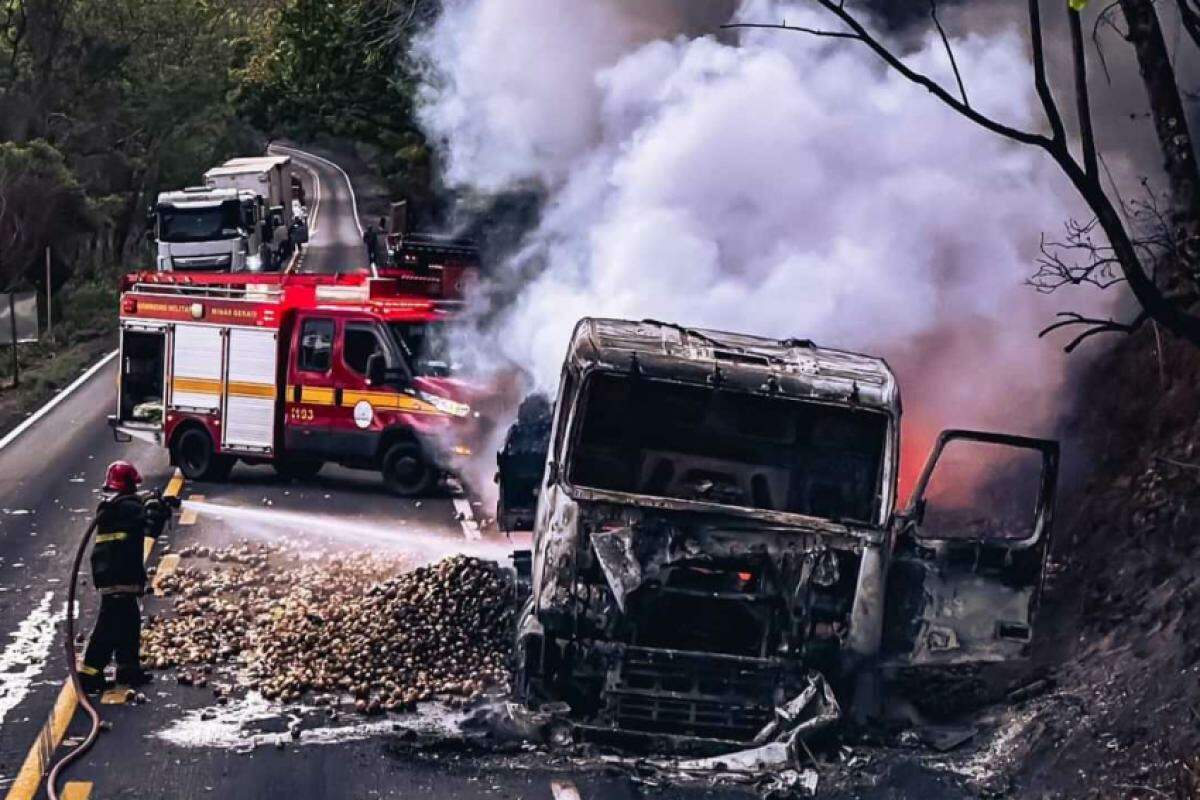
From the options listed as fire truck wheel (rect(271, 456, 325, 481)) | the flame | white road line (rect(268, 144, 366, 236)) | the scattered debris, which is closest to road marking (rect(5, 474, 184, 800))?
the scattered debris

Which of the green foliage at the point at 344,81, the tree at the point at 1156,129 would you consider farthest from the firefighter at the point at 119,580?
the green foliage at the point at 344,81

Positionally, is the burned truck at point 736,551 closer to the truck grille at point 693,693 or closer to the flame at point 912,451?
the truck grille at point 693,693

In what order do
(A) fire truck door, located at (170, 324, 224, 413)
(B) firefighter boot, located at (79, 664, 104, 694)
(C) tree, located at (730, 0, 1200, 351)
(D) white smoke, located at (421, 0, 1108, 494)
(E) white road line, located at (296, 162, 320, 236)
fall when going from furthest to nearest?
(E) white road line, located at (296, 162, 320, 236)
(A) fire truck door, located at (170, 324, 224, 413)
(D) white smoke, located at (421, 0, 1108, 494)
(B) firefighter boot, located at (79, 664, 104, 694)
(C) tree, located at (730, 0, 1200, 351)

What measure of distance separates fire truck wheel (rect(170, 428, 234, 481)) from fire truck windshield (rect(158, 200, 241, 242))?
17457 millimetres

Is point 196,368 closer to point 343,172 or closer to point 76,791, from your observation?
point 76,791

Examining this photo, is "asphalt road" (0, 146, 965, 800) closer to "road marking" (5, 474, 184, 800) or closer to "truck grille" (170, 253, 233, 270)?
"road marking" (5, 474, 184, 800)

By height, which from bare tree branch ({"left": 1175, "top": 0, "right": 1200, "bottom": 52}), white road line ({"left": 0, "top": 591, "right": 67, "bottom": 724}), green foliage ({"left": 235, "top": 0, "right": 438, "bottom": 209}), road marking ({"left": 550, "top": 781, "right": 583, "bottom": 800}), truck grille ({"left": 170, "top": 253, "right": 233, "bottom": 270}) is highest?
green foliage ({"left": 235, "top": 0, "right": 438, "bottom": 209})

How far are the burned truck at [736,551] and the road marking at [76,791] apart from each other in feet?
8.04

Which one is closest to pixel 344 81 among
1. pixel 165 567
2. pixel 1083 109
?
pixel 165 567

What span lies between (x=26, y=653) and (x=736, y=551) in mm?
5473

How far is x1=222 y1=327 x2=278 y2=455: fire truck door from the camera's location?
19.3 metres

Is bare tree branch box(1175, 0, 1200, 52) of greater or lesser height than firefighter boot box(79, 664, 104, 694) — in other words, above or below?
above

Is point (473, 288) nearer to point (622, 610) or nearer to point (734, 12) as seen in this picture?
point (734, 12)

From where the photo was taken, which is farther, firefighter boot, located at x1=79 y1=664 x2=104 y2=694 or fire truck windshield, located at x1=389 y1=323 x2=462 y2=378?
fire truck windshield, located at x1=389 y1=323 x2=462 y2=378
